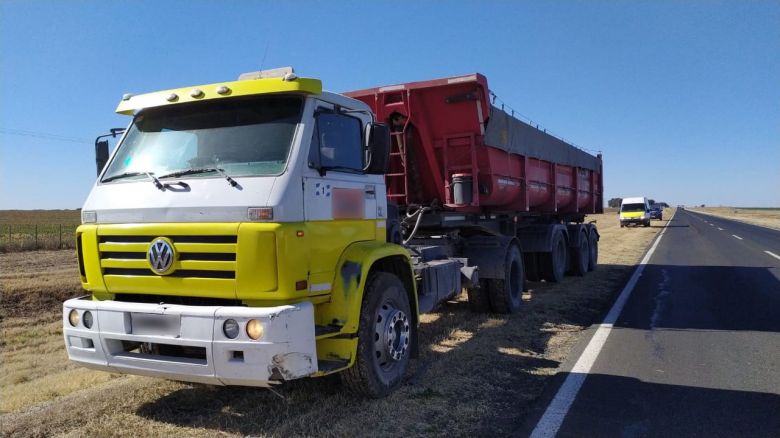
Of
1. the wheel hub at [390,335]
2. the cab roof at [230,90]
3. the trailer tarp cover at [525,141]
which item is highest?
the trailer tarp cover at [525,141]

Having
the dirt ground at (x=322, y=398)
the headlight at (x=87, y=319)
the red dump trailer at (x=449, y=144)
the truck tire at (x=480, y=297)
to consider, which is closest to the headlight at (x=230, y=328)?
the dirt ground at (x=322, y=398)

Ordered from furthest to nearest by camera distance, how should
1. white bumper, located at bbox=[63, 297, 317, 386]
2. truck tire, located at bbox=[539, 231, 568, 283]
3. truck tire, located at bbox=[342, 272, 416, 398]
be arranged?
truck tire, located at bbox=[539, 231, 568, 283]
truck tire, located at bbox=[342, 272, 416, 398]
white bumper, located at bbox=[63, 297, 317, 386]

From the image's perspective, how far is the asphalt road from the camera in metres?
4.18

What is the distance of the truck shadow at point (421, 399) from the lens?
4.13 meters

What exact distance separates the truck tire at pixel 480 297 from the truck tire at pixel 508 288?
2.6 inches

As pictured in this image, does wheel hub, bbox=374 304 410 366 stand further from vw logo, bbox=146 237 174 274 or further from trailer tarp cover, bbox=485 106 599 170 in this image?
trailer tarp cover, bbox=485 106 599 170

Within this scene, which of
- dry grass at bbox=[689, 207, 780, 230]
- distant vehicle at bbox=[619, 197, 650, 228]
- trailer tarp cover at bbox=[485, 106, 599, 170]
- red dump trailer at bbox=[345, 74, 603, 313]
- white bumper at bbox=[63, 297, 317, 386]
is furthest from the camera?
dry grass at bbox=[689, 207, 780, 230]

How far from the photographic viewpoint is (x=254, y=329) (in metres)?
3.69

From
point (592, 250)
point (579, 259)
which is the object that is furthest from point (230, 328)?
point (592, 250)

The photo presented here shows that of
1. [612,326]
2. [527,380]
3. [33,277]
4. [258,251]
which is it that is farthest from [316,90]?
[33,277]

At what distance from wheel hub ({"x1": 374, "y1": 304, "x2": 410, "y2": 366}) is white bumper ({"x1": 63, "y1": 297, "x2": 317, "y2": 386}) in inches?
38.9

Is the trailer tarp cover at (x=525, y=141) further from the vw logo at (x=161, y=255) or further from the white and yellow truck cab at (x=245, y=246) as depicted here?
the vw logo at (x=161, y=255)

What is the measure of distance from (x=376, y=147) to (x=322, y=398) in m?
2.25

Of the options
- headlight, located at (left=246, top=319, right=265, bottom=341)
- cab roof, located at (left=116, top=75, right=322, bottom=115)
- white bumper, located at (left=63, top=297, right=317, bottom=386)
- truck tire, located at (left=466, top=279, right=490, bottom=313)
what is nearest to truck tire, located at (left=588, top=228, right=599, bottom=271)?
truck tire, located at (left=466, top=279, right=490, bottom=313)
